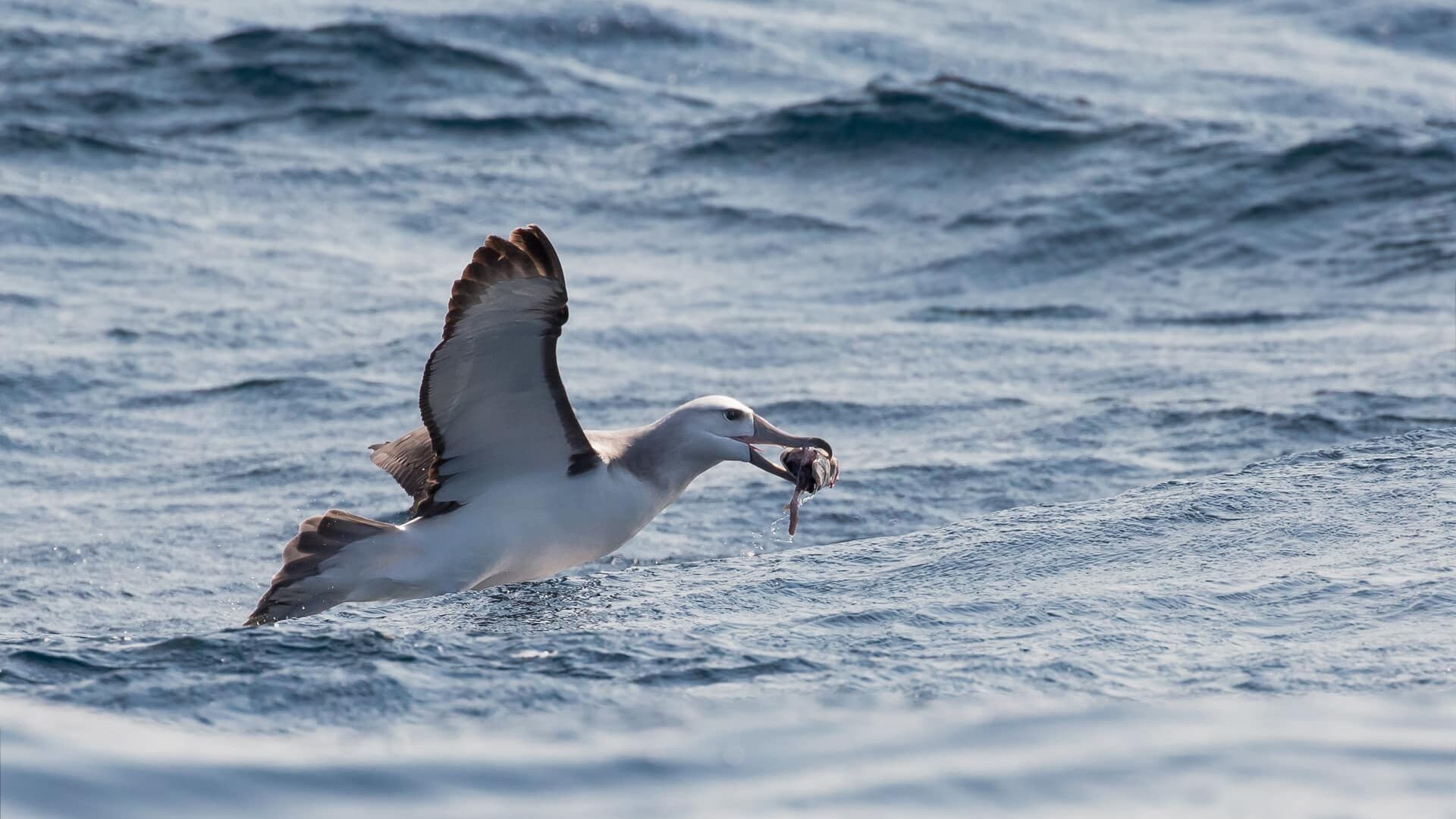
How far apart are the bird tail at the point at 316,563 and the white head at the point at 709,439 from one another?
4.20 ft

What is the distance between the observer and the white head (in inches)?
303

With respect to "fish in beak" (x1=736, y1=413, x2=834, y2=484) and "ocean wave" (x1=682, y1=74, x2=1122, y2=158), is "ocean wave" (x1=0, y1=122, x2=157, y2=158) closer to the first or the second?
"ocean wave" (x1=682, y1=74, x2=1122, y2=158)

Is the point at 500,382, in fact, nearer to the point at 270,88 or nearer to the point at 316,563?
the point at 316,563

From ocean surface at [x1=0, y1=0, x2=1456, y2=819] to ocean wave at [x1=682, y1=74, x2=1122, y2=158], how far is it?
75 millimetres

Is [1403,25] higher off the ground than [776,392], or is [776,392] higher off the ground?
[1403,25]

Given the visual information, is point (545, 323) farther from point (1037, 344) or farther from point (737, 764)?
point (1037, 344)

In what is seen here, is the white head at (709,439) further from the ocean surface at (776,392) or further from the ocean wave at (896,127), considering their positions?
the ocean wave at (896,127)

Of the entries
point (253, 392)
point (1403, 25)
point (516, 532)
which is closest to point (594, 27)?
point (1403, 25)

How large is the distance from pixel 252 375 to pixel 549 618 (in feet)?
22.6

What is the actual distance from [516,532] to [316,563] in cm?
80

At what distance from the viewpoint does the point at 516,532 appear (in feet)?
23.9

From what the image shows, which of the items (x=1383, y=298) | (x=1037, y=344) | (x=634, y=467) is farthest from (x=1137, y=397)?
(x=634, y=467)

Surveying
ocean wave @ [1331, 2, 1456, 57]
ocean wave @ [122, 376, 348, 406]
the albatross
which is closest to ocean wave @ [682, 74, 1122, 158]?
ocean wave @ [122, 376, 348, 406]

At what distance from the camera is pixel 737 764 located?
4574 millimetres
